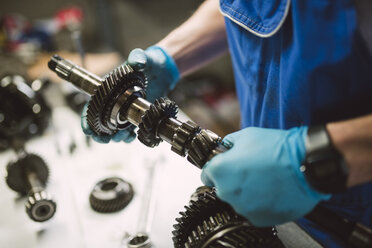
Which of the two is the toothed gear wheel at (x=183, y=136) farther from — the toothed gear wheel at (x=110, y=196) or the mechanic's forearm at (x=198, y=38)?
the mechanic's forearm at (x=198, y=38)

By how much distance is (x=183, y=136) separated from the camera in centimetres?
60

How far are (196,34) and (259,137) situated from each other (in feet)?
1.76

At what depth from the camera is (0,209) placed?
92 cm

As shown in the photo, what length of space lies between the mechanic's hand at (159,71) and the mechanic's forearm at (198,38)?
32mm

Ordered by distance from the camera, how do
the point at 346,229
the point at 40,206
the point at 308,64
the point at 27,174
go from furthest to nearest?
1. the point at 27,174
2. the point at 40,206
3. the point at 308,64
4. the point at 346,229

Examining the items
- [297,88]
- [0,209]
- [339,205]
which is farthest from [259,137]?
[0,209]

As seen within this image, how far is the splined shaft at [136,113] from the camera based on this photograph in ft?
1.94

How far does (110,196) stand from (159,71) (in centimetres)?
42

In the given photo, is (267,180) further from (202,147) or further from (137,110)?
(137,110)

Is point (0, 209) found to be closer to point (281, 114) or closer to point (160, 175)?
point (160, 175)

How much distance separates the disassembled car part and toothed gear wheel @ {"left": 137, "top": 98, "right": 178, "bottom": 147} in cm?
64

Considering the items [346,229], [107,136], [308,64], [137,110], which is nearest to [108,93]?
[137,110]

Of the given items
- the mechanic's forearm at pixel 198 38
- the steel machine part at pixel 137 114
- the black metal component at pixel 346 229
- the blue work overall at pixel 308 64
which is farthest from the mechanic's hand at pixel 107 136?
the black metal component at pixel 346 229

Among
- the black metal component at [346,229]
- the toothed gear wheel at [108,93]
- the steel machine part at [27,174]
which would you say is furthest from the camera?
the steel machine part at [27,174]
